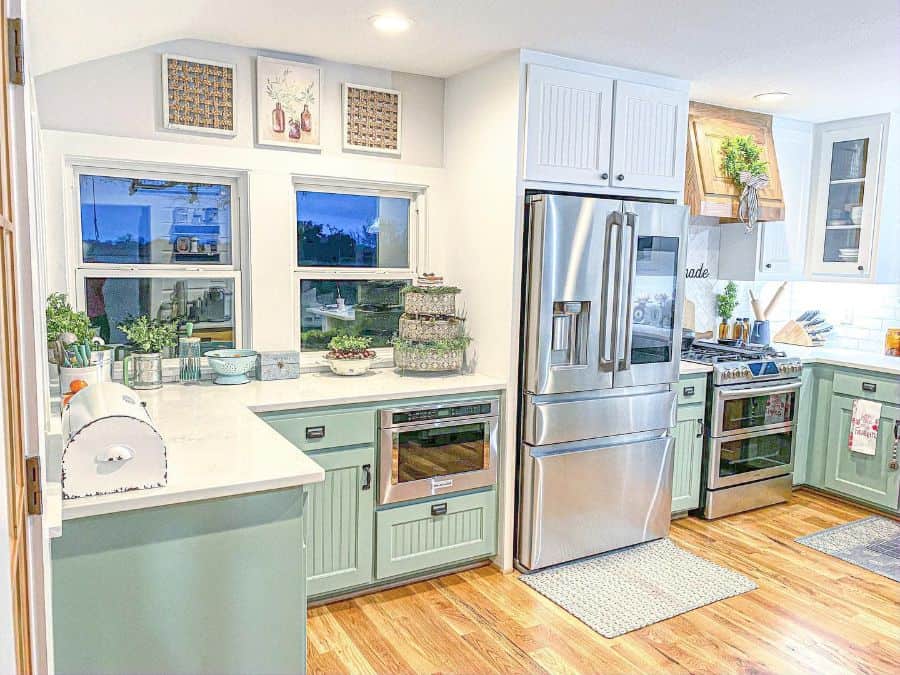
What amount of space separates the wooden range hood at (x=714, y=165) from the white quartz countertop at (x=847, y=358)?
881mm

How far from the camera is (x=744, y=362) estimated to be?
404 cm

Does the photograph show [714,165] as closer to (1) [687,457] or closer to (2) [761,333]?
(2) [761,333]

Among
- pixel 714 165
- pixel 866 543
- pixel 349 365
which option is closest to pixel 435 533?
pixel 349 365

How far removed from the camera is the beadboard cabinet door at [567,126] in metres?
3.19

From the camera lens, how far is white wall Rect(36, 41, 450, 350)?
2914mm

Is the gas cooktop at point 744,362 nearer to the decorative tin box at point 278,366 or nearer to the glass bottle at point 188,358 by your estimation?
the decorative tin box at point 278,366

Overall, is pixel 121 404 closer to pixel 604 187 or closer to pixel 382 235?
pixel 382 235

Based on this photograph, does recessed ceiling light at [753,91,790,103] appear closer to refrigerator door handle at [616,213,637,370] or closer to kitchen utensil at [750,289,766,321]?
refrigerator door handle at [616,213,637,370]

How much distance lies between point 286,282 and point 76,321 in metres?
1.08

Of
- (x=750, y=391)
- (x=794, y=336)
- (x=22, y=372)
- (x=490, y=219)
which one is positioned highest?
(x=490, y=219)

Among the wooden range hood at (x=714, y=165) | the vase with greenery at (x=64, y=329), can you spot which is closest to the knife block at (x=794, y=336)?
the wooden range hood at (x=714, y=165)

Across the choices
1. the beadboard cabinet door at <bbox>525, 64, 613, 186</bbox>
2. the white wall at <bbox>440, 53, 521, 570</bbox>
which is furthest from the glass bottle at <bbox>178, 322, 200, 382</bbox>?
the beadboard cabinet door at <bbox>525, 64, 613, 186</bbox>

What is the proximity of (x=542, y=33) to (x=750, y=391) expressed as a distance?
2.28 meters

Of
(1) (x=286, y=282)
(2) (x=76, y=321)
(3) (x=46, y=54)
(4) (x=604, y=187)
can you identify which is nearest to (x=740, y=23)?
(4) (x=604, y=187)
